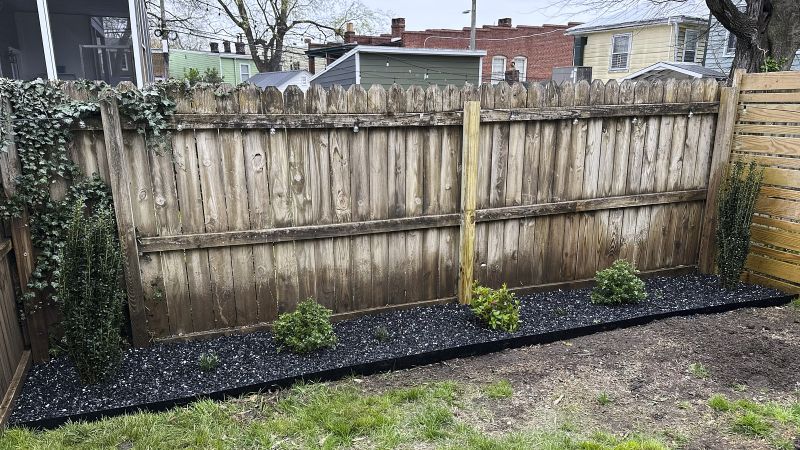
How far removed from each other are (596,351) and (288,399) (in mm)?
2306

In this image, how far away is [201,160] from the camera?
354cm

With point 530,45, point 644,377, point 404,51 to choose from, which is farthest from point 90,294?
point 530,45

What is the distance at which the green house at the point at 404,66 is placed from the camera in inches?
577

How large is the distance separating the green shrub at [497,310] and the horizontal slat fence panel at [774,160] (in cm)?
282

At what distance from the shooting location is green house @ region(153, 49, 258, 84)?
26122 mm

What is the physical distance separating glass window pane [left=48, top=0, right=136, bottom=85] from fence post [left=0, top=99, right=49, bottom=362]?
547 centimetres

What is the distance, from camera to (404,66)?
1506 centimetres

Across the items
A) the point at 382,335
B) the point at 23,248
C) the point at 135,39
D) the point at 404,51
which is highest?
the point at 404,51

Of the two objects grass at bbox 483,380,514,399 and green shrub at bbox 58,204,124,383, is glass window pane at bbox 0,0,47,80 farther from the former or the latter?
grass at bbox 483,380,514,399

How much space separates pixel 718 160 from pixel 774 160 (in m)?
0.45

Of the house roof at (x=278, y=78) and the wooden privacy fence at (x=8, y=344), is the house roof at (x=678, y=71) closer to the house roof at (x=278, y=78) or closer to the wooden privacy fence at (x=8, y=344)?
the house roof at (x=278, y=78)

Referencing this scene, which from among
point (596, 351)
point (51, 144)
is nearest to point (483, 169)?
point (596, 351)

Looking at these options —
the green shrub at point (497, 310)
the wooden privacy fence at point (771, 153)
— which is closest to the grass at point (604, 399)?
the green shrub at point (497, 310)

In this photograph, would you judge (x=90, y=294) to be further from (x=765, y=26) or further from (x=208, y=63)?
(x=208, y=63)
